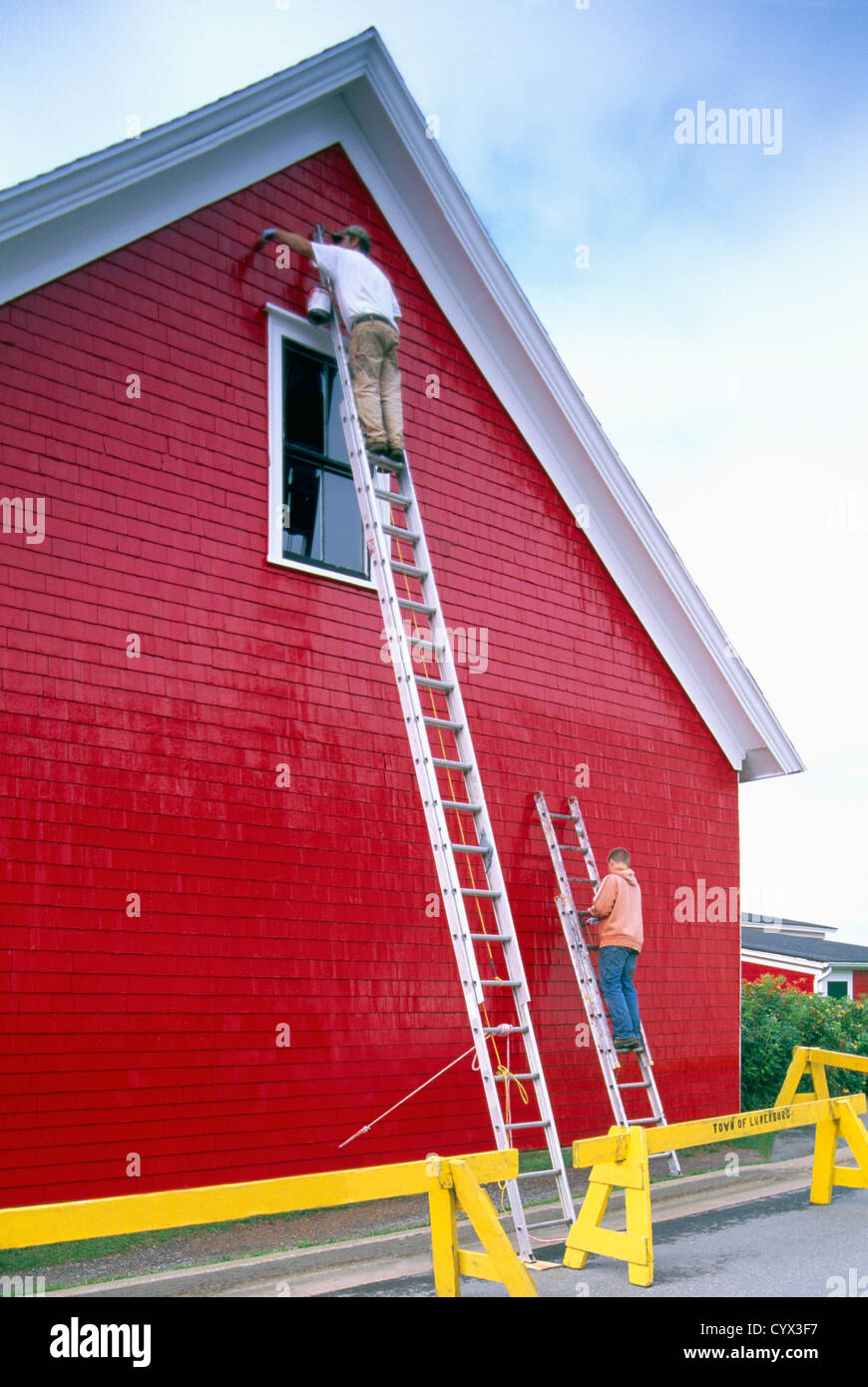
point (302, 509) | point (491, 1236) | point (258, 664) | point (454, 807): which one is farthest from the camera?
point (302, 509)

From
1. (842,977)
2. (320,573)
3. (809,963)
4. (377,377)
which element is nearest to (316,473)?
(320,573)

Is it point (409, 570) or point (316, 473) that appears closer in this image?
point (409, 570)

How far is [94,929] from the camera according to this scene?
7305mm

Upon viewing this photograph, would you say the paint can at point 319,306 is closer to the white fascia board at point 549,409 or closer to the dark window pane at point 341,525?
the dark window pane at point 341,525

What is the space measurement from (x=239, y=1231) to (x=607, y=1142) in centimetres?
282

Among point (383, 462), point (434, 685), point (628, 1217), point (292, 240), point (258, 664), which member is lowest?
point (628, 1217)

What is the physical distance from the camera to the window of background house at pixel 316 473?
909cm

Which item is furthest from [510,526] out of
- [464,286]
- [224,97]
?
[224,97]

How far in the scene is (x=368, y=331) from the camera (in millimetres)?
8398

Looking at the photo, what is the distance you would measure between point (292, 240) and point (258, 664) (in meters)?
3.07

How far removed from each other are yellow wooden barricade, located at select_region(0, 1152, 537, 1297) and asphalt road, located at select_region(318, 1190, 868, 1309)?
77 centimetres

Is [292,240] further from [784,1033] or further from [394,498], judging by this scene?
[784,1033]

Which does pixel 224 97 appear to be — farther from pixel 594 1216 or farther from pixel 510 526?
pixel 594 1216

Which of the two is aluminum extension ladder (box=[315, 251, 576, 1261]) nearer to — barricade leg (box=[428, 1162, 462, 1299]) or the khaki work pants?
the khaki work pants
